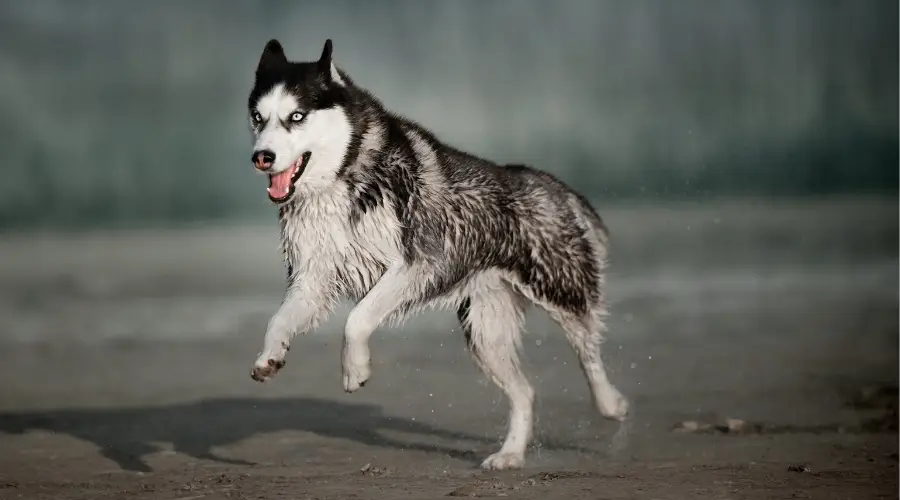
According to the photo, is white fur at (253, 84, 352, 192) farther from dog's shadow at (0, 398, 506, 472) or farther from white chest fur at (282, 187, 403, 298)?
dog's shadow at (0, 398, 506, 472)

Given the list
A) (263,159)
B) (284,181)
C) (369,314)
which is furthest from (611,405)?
(263,159)

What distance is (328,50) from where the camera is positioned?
286 inches

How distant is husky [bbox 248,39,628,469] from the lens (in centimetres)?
708

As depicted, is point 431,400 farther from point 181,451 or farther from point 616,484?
point 616,484

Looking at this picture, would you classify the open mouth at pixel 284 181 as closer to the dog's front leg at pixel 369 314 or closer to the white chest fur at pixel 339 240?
the white chest fur at pixel 339 240

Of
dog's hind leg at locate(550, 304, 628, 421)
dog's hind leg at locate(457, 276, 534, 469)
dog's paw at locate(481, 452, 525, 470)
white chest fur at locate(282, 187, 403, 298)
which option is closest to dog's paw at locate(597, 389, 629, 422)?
dog's hind leg at locate(550, 304, 628, 421)

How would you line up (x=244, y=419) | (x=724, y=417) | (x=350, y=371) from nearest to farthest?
1. (x=350, y=371)
2. (x=724, y=417)
3. (x=244, y=419)

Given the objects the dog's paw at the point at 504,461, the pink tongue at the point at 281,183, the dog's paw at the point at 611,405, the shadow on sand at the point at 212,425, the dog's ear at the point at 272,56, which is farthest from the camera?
the shadow on sand at the point at 212,425

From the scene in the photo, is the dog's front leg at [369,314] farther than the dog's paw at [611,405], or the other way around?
the dog's paw at [611,405]

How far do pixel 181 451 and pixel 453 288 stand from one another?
9.32 feet

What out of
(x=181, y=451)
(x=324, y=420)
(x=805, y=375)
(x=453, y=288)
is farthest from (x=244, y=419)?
(x=805, y=375)

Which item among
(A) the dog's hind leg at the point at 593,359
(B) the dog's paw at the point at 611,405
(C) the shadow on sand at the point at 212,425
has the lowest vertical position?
(C) the shadow on sand at the point at 212,425

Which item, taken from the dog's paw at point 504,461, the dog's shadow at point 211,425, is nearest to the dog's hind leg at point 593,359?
the dog's paw at point 504,461

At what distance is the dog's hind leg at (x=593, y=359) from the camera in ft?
27.5
